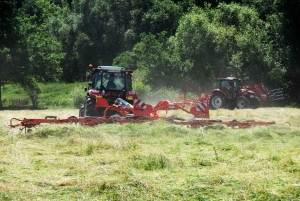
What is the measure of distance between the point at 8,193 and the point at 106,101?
10228mm

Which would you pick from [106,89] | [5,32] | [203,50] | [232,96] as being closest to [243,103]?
[232,96]

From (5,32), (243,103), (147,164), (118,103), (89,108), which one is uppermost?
(5,32)

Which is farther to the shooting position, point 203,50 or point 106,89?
point 203,50

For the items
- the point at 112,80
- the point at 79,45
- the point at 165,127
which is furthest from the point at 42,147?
the point at 79,45

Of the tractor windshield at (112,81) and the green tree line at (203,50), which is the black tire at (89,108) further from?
the green tree line at (203,50)

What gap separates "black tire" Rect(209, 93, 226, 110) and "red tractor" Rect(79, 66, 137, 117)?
925cm

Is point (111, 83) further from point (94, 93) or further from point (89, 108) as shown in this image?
point (89, 108)

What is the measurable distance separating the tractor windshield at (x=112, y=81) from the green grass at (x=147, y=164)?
161 inches

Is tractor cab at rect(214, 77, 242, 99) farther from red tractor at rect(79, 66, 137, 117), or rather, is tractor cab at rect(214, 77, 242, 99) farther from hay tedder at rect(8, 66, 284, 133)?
red tractor at rect(79, 66, 137, 117)

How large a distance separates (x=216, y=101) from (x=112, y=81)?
972 centimetres

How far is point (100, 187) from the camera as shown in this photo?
6.58 meters

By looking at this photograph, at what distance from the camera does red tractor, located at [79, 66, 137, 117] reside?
16922mm

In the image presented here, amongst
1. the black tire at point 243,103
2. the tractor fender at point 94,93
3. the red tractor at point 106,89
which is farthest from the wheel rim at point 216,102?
the tractor fender at point 94,93

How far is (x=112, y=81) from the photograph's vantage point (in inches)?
692
